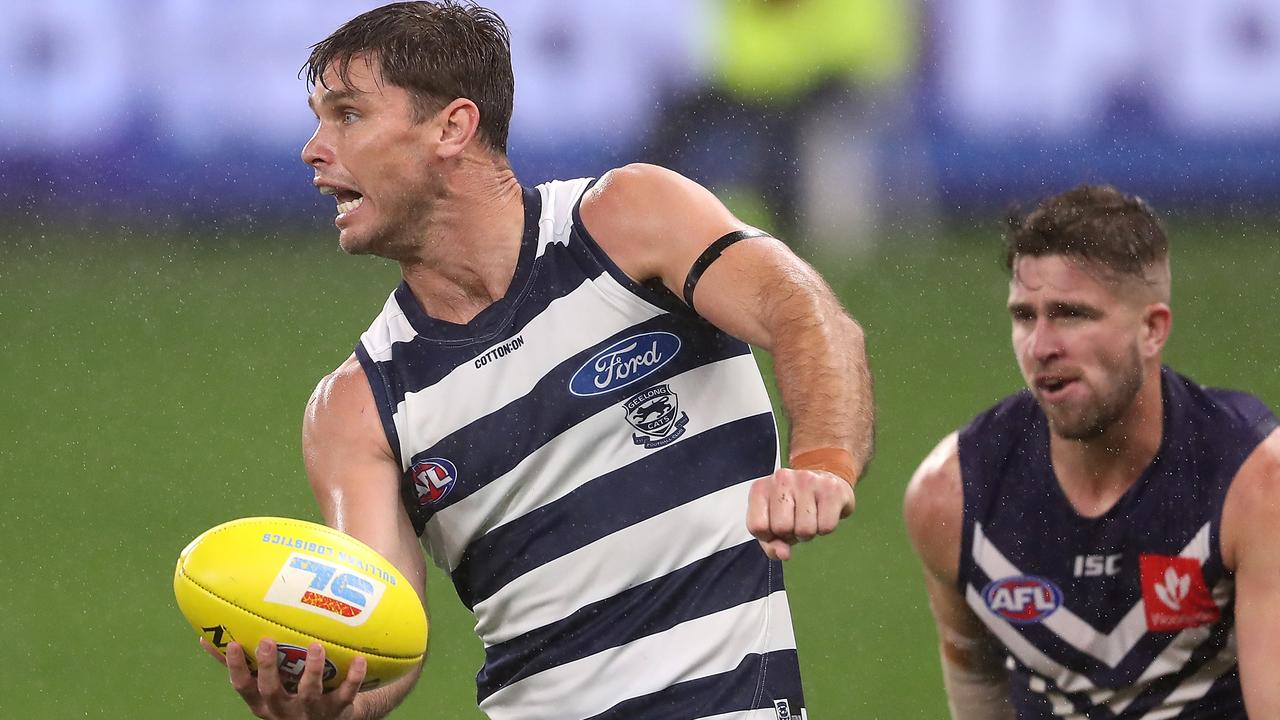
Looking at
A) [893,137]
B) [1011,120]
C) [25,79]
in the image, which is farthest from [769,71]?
[25,79]

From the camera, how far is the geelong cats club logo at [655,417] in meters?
3.25

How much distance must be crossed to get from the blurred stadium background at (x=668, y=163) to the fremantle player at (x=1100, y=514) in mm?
3114

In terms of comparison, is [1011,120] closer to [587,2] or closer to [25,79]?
[587,2]

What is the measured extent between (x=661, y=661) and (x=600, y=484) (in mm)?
339

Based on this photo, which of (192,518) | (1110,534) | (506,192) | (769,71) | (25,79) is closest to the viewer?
(506,192)

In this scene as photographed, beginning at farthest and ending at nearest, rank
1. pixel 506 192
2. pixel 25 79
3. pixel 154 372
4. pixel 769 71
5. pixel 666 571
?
1. pixel 769 71
2. pixel 25 79
3. pixel 154 372
4. pixel 506 192
5. pixel 666 571

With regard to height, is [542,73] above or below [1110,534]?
above

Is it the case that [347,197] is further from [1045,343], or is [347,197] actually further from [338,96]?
[1045,343]

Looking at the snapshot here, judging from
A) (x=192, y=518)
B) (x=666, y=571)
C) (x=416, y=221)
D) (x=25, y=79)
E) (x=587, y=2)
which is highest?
(x=587, y=2)

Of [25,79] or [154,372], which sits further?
[25,79]

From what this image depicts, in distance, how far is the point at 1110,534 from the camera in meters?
3.72

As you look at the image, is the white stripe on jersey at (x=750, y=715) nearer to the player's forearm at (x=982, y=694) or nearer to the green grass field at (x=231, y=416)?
the player's forearm at (x=982, y=694)

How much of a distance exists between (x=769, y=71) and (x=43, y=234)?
4.10 metres

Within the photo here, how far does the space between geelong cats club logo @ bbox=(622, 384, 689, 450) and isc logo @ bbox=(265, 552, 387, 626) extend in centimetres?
59
